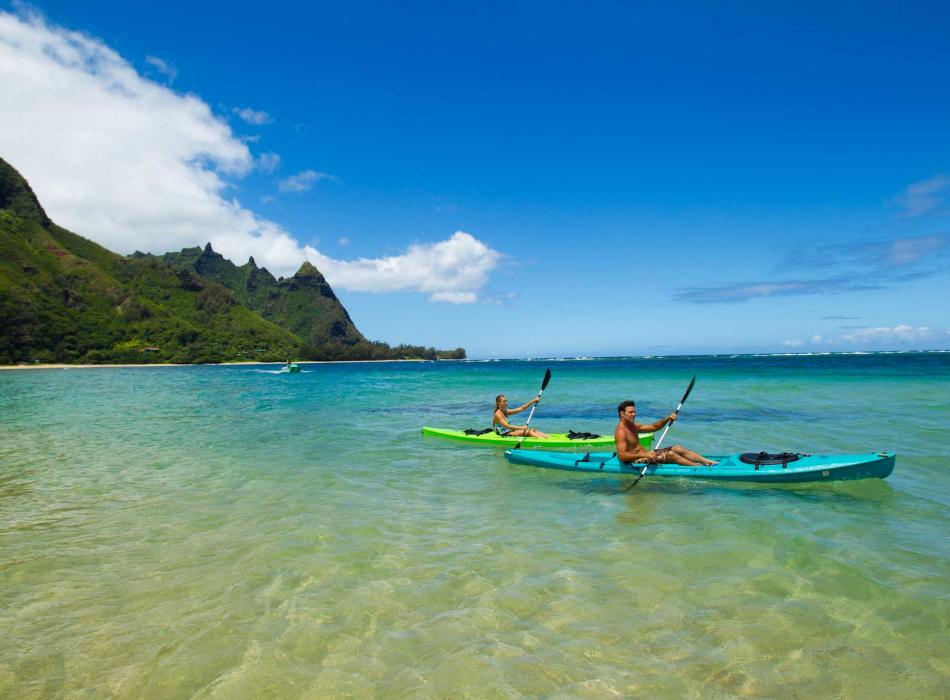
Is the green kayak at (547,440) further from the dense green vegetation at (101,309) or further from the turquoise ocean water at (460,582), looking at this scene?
the dense green vegetation at (101,309)

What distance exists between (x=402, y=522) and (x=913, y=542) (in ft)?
23.2

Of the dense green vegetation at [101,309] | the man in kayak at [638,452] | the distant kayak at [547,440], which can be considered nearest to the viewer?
the man in kayak at [638,452]

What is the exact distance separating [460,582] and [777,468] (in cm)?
723

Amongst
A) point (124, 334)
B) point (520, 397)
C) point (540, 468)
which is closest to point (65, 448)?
point (540, 468)

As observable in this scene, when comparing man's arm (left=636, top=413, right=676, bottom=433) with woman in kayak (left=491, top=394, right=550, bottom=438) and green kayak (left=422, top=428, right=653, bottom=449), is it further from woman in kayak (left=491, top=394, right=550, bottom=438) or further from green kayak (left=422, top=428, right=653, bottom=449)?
woman in kayak (left=491, top=394, right=550, bottom=438)

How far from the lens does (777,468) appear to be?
9.91m

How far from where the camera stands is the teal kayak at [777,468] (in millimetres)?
9570

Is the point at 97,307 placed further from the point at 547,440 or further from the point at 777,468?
the point at 777,468

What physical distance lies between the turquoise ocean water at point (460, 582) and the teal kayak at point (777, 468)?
0.25 metres

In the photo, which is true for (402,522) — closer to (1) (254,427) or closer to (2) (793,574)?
(2) (793,574)

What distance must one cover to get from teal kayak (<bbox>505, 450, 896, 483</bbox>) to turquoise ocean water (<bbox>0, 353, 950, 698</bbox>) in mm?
252

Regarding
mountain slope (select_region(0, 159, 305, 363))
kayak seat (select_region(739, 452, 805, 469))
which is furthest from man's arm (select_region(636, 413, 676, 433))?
mountain slope (select_region(0, 159, 305, 363))

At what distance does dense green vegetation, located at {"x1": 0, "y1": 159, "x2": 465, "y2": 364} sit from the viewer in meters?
98.0

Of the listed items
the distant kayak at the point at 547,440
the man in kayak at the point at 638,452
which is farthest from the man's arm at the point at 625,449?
the distant kayak at the point at 547,440
